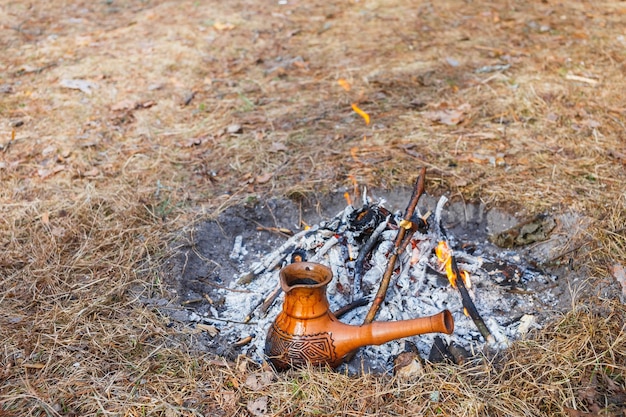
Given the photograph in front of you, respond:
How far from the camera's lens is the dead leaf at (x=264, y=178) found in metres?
4.07

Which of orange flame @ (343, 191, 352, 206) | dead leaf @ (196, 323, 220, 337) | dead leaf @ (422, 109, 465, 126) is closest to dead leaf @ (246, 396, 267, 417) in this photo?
dead leaf @ (196, 323, 220, 337)

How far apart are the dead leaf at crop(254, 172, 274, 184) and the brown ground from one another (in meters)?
0.02

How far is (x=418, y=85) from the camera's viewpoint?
529 centimetres

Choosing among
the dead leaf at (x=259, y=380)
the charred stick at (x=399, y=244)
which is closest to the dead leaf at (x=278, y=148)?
the charred stick at (x=399, y=244)

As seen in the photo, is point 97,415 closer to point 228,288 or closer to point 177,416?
point 177,416

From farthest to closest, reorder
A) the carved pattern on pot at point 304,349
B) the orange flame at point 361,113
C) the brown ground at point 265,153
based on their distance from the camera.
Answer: the orange flame at point 361,113 → the carved pattern on pot at point 304,349 → the brown ground at point 265,153

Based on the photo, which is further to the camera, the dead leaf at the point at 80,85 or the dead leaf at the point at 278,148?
the dead leaf at the point at 80,85

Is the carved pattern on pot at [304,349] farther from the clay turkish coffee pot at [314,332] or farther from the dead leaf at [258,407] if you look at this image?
the dead leaf at [258,407]

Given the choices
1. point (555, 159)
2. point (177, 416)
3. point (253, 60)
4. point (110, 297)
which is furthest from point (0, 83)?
point (555, 159)

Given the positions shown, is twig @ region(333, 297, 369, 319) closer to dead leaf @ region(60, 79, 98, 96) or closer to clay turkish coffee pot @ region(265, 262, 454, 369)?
clay turkish coffee pot @ region(265, 262, 454, 369)

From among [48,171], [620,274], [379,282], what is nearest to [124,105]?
[48,171]

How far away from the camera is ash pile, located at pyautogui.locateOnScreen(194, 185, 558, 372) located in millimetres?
2959

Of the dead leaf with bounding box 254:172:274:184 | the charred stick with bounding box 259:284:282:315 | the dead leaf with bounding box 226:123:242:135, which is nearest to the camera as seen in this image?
the charred stick with bounding box 259:284:282:315

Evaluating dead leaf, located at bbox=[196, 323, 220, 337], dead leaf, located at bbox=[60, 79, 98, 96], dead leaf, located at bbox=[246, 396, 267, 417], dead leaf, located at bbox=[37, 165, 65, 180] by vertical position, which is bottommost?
dead leaf, located at bbox=[196, 323, 220, 337]
